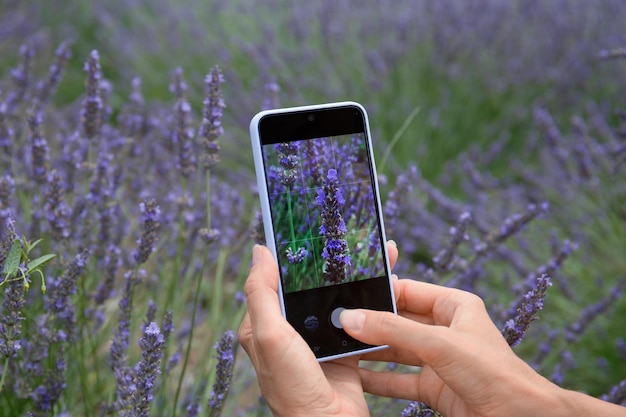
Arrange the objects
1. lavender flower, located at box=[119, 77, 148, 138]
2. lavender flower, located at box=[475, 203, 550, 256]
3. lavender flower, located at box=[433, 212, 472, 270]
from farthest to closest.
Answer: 1. lavender flower, located at box=[119, 77, 148, 138]
2. lavender flower, located at box=[475, 203, 550, 256]
3. lavender flower, located at box=[433, 212, 472, 270]

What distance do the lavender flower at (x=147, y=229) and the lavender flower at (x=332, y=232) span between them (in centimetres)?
36

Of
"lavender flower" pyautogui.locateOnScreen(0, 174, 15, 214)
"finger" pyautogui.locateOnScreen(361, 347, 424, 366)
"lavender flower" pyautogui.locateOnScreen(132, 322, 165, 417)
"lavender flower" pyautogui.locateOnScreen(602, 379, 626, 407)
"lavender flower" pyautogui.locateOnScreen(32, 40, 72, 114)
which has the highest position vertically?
"lavender flower" pyautogui.locateOnScreen(32, 40, 72, 114)

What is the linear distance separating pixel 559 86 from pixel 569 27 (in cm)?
53

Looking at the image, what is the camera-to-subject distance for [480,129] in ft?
12.7

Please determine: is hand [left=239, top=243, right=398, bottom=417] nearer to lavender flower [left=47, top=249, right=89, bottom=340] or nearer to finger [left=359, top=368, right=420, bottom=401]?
finger [left=359, top=368, right=420, bottom=401]

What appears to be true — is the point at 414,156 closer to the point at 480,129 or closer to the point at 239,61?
the point at 480,129

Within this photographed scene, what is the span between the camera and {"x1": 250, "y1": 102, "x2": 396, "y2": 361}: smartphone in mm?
1219

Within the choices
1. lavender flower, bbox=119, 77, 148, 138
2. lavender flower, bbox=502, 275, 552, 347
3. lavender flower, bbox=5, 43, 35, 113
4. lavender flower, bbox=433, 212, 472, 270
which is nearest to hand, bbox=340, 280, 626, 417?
lavender flower, bbox=502, 275, 552, 347

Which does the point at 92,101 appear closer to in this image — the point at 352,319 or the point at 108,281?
the point at 108,281

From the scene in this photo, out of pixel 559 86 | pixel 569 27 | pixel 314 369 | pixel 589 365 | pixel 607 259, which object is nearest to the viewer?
pixel 314 369

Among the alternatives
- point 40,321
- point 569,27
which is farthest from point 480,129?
point 40,321

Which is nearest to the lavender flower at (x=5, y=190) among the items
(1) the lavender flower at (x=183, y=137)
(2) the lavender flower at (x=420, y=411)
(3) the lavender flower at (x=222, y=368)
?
(1) the lavender flower at (x=183, y=137)

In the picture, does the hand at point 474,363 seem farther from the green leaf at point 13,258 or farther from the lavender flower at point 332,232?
the green leaf at point 13,258

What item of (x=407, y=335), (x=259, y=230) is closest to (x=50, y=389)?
(x=259, y=230)
